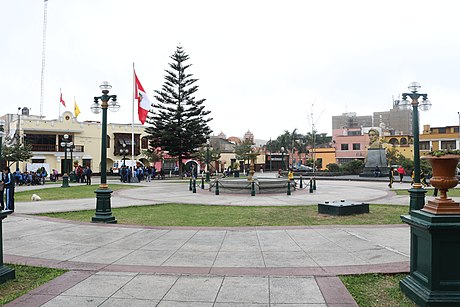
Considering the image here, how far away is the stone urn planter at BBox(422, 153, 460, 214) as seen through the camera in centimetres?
429

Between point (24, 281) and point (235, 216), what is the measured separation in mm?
7906

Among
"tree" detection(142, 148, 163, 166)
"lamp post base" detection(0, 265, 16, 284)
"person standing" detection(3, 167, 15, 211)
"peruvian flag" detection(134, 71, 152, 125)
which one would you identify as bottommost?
"lamp post base" detection(0, 265, 16, 284)

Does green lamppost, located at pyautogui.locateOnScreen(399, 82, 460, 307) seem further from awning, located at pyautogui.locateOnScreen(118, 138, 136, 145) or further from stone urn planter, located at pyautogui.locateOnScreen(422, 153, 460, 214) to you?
awning, located at pyautogui.locateOnScreen(118, 138, 136, 145)

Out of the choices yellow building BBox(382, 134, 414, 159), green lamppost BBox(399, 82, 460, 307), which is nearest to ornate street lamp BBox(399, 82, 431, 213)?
green lamppost BBox(399, 82, 460, 307)

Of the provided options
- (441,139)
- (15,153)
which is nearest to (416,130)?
(15,153)

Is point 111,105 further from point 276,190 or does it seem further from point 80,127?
point 80,127

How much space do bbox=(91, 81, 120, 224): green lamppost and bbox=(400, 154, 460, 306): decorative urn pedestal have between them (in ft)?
30.5

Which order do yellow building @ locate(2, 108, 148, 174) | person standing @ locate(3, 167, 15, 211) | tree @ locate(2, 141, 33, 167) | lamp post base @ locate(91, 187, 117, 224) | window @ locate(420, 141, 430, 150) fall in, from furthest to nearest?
window @ locate(420, 141, 430, 150), yellow building @ locate(2, 108, 148, 174), tree @ locate(2, 141, 33, 167), person standing @ locate(3, 167, 15, 211), lamp post base @ locate(91, 187, 117, 224)

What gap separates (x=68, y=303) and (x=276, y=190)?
18.9m

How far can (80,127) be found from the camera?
6000cm

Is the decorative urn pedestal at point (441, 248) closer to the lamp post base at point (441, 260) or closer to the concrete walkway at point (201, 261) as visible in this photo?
the lamp post base at point (441, 260)

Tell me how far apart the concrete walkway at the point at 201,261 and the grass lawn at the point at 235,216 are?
119cm

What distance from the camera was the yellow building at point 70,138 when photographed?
182ft

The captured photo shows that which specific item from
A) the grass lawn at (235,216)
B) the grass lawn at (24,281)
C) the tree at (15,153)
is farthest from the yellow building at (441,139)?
the grass lawn at (24,281)
